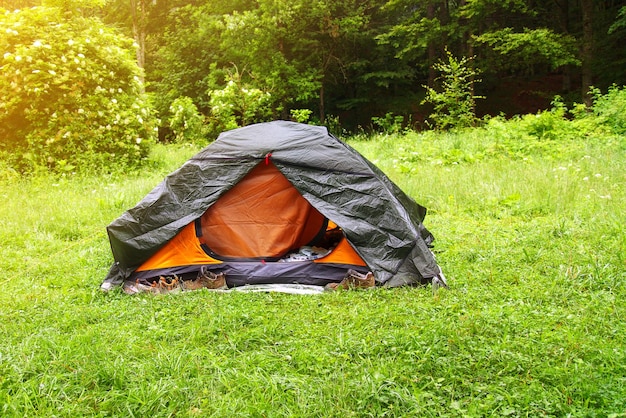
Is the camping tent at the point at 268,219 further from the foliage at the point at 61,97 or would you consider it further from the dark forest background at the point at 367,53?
the dark forest background at the point at 367,53

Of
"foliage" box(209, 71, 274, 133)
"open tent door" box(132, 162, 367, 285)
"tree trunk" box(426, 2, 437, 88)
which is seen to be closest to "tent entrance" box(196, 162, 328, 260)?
"open tent door" box(132, 162, 367, 285)

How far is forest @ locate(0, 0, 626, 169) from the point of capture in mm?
8719

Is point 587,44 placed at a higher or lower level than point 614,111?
higher

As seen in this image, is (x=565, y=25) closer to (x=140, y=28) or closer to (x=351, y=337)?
(x=351, y=337)

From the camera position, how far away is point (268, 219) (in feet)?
14.1

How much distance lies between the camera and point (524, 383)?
7.99ft

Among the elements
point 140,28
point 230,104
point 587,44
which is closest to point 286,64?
point 230,104

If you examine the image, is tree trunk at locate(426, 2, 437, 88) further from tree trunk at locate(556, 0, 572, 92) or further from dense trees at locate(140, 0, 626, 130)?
tree trunk at locate(556, 0, 572, 92)

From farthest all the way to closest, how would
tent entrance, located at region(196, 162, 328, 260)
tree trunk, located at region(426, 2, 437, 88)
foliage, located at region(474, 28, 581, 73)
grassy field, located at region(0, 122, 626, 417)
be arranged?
tree trunk, located at region(426, 2, 437, 88) → foliage, located at region(474, 28, 581, 73) → tent entrance, located at region(196, 162, 328, 260) → grassy field, located at region(0, 122, 626, 417)

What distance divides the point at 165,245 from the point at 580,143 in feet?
24.4

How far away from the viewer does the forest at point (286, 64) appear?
28.6 feet

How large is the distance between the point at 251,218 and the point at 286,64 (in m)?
14.4

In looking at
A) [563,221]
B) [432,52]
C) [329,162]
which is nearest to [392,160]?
[563,221]

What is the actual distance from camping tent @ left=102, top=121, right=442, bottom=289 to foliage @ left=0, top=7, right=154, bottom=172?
5.32 m
